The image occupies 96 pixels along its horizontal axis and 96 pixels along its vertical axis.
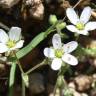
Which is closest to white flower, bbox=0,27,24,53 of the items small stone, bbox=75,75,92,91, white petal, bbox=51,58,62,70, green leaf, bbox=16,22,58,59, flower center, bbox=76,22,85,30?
green leaf, bbox=16,22,58,59

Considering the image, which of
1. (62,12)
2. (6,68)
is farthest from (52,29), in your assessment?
(6,68)

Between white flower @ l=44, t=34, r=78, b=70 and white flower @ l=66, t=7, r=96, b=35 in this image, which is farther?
white flower @ l=66, t=7, r=96, b=35

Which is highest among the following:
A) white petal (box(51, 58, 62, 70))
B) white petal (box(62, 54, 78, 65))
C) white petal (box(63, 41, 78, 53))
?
white petal (box(63, 41, 78, 53))

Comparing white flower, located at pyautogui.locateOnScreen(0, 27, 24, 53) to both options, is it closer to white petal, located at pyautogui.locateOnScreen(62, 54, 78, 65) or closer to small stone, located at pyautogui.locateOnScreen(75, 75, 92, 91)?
→ white petal, located at pyautogui.locateOnScreen(62, 54, 78, 65)

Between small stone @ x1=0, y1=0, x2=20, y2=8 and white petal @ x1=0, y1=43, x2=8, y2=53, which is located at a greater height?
small stone @ x1=0, y1=0, x2=20, y2=8

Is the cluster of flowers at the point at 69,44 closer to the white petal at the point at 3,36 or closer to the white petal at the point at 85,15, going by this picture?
the white petal at the point at 85,15

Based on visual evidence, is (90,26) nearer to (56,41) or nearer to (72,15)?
(72,15)

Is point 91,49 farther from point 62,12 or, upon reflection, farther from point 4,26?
point 4,26
